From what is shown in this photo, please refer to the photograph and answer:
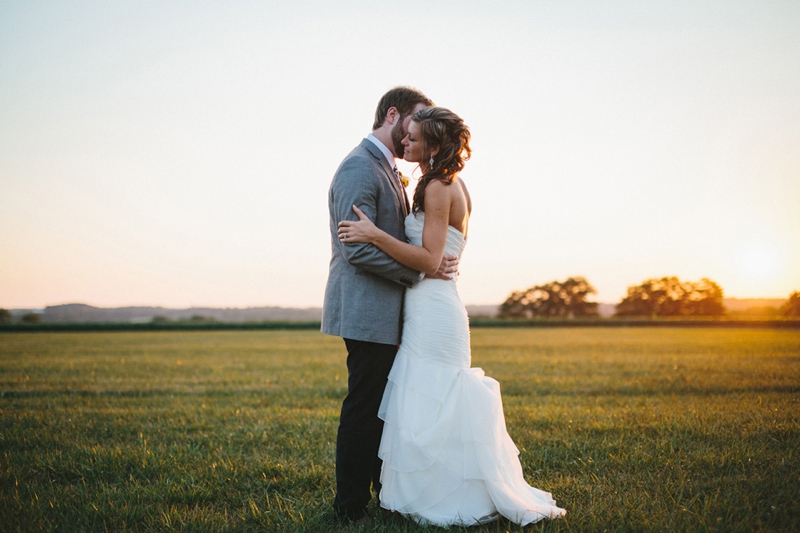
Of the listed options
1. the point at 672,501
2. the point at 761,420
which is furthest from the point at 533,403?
the point at 672,501

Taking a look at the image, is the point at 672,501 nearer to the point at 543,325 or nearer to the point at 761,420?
the point at 761,420

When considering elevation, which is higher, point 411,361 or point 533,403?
point 411,361

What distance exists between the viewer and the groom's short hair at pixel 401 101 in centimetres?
393

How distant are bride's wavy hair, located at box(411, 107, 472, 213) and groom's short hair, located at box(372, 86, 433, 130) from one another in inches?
8.1

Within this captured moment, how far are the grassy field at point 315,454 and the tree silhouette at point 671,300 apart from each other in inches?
1535

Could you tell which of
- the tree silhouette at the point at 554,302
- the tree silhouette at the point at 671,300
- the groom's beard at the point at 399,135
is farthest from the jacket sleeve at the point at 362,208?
the tree silhouette at the point at 554,302

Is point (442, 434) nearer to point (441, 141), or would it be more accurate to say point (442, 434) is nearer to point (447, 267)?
point (447, 267)

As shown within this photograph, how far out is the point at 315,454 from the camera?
5578mm

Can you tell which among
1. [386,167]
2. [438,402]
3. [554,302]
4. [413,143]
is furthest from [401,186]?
[554,302]

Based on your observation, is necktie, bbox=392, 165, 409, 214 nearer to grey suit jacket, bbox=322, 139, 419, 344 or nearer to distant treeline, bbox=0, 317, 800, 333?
grey suit jacket, bbox=322, 139, 419, 344

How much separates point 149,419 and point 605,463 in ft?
20.8

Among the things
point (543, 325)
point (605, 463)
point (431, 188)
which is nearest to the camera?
point (431, 188)

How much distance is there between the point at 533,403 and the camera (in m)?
8.56

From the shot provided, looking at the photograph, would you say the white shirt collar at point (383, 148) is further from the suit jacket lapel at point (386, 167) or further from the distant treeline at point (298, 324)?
the distant treeline at point (298, 324)
